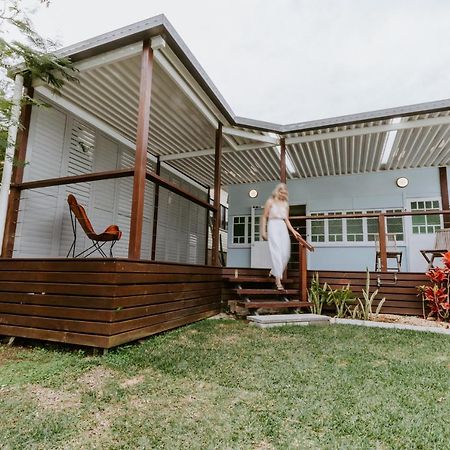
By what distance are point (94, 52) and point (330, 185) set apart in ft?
22.0

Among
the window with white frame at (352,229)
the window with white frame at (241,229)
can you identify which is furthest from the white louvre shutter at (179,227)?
the window with white frame at (352,229)

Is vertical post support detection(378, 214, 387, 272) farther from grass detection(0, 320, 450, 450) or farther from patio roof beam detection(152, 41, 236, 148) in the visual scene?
patio roof beam detection(152, 41, 236, 148)

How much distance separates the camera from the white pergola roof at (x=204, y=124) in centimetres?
414

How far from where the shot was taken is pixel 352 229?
27.9 ft

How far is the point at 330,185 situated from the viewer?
8883mm

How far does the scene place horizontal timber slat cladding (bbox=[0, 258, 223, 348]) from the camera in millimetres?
3109

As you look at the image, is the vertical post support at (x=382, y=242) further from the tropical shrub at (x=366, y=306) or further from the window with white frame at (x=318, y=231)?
the window with white frame at (x=318, y=231)

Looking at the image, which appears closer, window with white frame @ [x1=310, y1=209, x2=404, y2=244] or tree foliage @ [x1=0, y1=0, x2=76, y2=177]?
tree foliage @ [x1=0, y1=0, x2=76, y2=177]

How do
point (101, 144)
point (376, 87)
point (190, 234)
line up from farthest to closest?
1. point (376, 87)
2. point (190, 234)
3. point (101, 144)

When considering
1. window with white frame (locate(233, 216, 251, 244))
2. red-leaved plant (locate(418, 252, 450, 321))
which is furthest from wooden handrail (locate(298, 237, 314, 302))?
window with white frame (locate(233, 216, 251, 244))

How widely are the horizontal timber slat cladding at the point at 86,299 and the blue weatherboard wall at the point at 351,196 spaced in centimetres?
561

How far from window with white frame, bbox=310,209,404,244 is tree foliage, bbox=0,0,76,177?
20.5 ft

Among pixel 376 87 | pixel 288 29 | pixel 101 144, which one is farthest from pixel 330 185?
pixel 376 87

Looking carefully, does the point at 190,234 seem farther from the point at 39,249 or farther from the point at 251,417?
the point at 251,417
